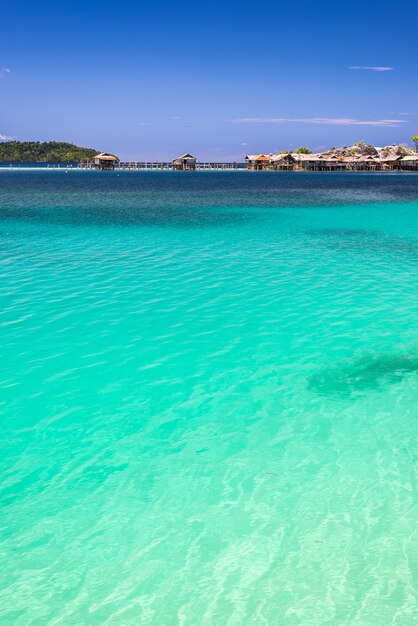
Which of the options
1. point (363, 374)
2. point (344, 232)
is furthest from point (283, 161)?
point (363, 374)

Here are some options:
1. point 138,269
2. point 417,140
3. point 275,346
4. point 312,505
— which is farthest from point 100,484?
point 417,140

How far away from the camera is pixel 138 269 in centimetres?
1892

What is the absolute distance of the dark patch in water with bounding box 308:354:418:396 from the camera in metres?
9.26

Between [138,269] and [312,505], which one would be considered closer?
[312,505]

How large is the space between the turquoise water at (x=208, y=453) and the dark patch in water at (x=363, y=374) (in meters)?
0.04

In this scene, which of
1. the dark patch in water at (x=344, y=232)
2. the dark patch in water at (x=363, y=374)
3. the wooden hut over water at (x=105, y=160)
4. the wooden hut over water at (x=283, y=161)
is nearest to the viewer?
the dark patch in water at (x=363, y=374)

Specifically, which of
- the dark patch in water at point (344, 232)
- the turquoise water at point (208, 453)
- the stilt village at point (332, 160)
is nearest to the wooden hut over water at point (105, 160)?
the stilt village at point (332, 160)

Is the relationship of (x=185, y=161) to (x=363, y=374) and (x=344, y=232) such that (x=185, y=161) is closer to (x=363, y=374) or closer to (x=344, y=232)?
(x=344, y=232)

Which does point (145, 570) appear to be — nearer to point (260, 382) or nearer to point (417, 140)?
point (260, 382)

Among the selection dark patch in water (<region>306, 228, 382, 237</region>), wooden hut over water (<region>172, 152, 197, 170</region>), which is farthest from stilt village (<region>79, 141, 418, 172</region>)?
dark patch in water (<region>306, 228, 382, 237</region>)

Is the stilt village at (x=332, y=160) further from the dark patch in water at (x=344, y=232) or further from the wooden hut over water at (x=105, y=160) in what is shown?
the dark patch in water at (x=344, y=232)

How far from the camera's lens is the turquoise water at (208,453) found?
5133 millimetres

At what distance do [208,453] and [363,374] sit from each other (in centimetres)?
378

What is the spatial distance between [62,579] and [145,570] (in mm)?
771
